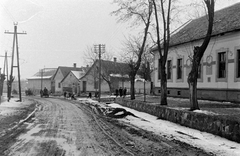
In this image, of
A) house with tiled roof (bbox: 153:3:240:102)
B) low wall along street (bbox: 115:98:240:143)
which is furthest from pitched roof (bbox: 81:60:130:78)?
low wall along street (bbox: 115:98:240:143)

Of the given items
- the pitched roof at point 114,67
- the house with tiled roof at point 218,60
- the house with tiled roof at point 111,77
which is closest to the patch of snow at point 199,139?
the house with tiled roof at point 218,60

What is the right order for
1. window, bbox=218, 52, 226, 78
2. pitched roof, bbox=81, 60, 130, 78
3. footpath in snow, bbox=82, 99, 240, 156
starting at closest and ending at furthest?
1. footpath in snow, bbox=82, 99, 240, 156
2. window, bbox=218, 52, 226, 78
3. pitched roof, bbox=81, 60, 130, 78

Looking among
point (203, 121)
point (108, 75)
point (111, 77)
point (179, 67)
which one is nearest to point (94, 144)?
point (203, 121)

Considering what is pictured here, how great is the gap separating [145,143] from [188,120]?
3745mm

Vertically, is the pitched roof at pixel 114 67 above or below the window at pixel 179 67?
above

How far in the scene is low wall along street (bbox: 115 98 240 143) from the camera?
848cm

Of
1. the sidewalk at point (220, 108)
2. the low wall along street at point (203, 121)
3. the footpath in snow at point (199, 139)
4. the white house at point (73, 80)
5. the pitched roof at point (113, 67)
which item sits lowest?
the footpath in snow at point (199, 139)

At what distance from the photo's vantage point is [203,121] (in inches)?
400

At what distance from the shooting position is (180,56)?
25156 millimetres

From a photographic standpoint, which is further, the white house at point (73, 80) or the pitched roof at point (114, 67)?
the white house at point (73, 80)

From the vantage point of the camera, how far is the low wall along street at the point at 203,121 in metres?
8.48

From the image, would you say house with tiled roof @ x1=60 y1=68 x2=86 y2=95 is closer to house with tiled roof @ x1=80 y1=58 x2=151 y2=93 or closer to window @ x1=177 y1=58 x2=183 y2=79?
house with tiled roof @ x1=80 y1=58 x2=151 y2=93

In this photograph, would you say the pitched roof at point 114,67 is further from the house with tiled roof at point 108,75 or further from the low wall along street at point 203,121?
the low wall along street at point 203,121

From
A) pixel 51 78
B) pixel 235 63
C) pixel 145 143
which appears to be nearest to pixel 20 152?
pixel 145 143
